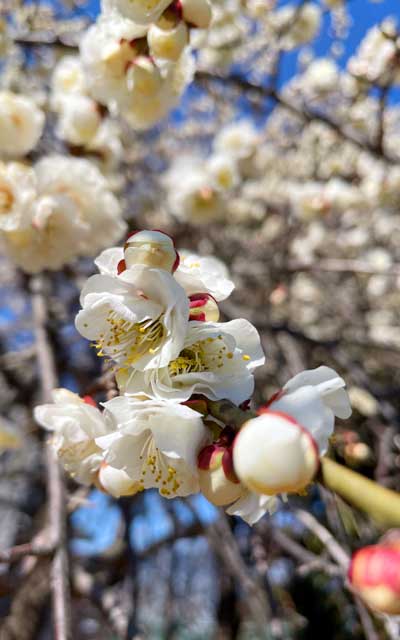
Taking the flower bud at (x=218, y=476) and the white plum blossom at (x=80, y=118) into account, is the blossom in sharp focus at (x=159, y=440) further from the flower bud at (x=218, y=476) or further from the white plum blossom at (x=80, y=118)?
the white plum blossom at (x=80, y=118)

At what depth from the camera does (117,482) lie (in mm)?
712

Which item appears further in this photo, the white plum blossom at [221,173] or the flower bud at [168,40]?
the white plum blossom at [221,173]

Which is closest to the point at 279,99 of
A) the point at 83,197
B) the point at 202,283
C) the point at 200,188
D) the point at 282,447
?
the point at 200,188

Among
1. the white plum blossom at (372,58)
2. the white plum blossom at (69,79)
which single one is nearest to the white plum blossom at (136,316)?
the white plum blossom at (69,79)

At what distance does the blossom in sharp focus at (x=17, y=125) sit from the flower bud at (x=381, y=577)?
152 centimetres

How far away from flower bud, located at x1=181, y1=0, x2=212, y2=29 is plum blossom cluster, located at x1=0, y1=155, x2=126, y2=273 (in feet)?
1.92

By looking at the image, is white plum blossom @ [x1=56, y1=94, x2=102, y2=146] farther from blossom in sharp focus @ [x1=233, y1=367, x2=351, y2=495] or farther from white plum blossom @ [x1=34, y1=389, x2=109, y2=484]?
blossom in sharp focus @ [x1=233, y1=367, x2=351, y2=495]

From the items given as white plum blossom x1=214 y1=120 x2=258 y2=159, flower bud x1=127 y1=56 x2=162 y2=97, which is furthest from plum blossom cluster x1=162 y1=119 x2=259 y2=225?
flower bud x1=127 y1=56 x2=162 y2=97

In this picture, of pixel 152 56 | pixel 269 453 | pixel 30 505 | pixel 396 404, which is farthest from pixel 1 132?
pixel 30 505

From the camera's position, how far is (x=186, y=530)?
2.86 m

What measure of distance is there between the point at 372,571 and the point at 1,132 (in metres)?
1.54

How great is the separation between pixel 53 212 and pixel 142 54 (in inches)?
18.0

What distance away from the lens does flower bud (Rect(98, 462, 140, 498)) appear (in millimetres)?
707

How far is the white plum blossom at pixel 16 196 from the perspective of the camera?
4.50 feet
